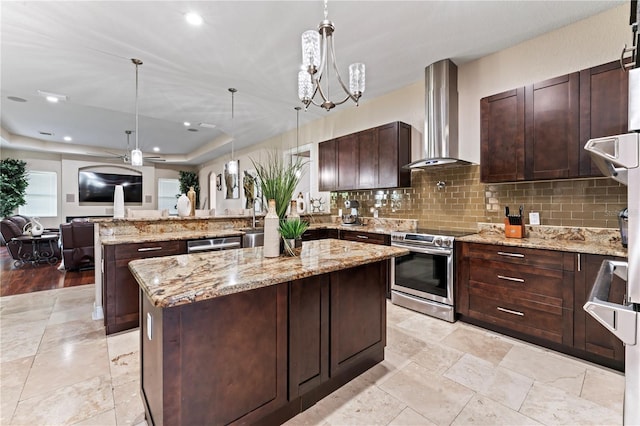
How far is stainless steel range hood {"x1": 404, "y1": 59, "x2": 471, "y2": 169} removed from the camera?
10.8 ft

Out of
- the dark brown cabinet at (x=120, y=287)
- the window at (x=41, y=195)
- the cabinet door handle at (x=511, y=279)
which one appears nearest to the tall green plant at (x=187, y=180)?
the window at (x=41, y=195)

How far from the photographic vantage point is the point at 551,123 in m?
2.55

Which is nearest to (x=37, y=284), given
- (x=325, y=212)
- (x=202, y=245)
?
(x=202, y=245)

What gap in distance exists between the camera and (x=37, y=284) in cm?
435

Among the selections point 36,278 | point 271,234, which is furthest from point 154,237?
point 36,278

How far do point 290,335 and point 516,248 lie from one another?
2.20 meters

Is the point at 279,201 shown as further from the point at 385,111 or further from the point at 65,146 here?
the point at 65,146

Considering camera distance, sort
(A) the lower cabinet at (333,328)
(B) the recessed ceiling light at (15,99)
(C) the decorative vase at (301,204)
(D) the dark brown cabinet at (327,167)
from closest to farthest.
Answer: (A) the lower cabinet at (333,328) → (B) the recessed ceiling light at (15,99) → (D) the dark brown cabinet at (327,167) → (C) the decorative vase at (301,204)

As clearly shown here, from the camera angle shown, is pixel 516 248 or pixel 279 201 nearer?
pixel 279 201

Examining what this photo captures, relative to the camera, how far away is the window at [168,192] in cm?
1085

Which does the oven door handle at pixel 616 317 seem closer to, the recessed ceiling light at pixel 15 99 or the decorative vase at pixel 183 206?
the decorative vase at pixel 183 206

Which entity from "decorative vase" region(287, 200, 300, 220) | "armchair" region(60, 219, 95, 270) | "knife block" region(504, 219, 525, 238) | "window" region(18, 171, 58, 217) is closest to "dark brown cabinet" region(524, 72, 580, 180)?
"knife block" region(504, 219, 525, 238)

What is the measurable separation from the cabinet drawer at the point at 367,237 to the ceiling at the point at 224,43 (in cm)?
207

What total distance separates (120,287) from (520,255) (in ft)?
12.4
